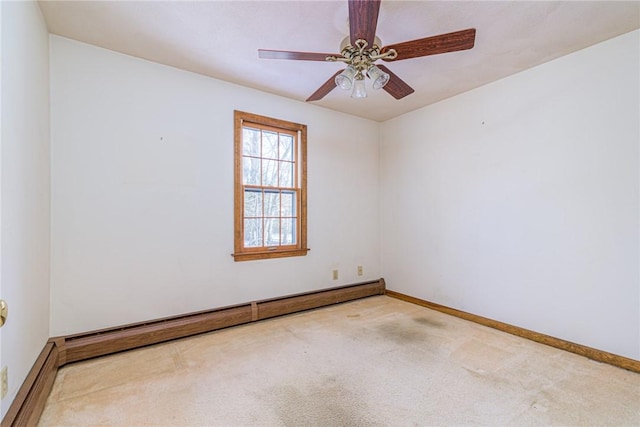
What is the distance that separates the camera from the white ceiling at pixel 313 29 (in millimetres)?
2018

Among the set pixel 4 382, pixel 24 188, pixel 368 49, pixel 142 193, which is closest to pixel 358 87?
pixel 368 49

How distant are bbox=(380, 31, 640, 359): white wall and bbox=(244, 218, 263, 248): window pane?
2.10 m

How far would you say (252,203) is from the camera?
11.2ft

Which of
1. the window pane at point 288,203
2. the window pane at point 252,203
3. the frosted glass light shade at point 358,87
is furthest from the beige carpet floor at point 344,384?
the frosted glass light shade at point 358,87

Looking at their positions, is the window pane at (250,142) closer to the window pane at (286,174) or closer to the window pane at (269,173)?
the window pane at (269,173)

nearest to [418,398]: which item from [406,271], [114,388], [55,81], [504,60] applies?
[114,388]

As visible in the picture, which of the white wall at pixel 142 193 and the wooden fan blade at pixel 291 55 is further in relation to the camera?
the white wall at pixel 142 193

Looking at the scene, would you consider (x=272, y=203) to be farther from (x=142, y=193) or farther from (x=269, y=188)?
(x=142, y=193)

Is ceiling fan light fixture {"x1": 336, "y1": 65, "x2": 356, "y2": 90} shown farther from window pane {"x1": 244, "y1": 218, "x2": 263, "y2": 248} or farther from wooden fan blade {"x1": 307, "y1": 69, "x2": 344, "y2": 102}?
window pane {"x1": 244, "y1": 218, "x2": 263, "y2": 248}

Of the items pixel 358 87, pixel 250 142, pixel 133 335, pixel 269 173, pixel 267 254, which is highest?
pixel 358 87

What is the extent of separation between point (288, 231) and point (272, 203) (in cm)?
42

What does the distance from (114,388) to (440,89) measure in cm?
407

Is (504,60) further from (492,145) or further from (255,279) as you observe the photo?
(255,279)

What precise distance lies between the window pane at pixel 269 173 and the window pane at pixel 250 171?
0.08 m
